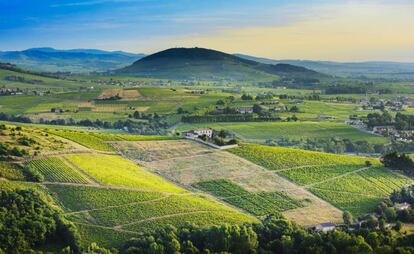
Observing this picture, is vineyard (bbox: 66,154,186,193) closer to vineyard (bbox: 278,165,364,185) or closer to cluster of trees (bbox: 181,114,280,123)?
vineyard (bbox: 278,165,364,185)

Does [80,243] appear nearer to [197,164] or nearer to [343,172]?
[197,164]

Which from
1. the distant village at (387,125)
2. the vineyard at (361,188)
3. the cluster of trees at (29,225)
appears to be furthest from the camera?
the distant village at (387,125)

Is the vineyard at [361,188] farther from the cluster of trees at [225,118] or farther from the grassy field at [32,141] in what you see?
the cluster of trees at [225,118]

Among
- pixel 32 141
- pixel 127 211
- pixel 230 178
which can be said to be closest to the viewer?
pixel 127 211

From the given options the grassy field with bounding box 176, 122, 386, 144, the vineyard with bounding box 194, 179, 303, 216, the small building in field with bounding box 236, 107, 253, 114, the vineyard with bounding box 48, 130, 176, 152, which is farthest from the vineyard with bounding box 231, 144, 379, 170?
the small building in field with bounding box 236, 107, 253, 114

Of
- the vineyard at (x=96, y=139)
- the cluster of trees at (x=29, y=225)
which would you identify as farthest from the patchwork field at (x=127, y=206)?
the vineyard at (x=96, y=139)

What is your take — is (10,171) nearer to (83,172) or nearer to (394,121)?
(83,172)

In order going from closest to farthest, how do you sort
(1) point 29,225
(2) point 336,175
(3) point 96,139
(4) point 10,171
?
1. (1) point 29,225
2. (4) point 10,171
3. (2) point 336,175
4. (3) point 96,139


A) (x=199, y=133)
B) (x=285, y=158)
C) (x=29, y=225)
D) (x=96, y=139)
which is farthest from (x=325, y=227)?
(x=199, y=133)
